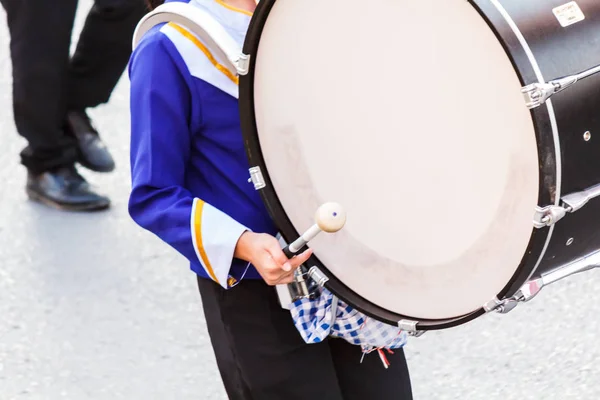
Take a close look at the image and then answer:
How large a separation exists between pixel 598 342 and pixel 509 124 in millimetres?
1470

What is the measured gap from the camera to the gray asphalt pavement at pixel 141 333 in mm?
2596

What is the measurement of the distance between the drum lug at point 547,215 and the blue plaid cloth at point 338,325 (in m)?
0.37

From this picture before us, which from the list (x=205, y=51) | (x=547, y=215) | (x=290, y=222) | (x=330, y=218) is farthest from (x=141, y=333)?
(x=547, y=215)

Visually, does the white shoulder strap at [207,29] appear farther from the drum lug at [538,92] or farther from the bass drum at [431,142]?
the drum lug at [538,92]

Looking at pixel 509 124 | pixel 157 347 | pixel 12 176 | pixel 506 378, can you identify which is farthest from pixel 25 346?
pixel 509 124

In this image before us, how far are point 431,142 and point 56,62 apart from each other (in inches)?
74.2

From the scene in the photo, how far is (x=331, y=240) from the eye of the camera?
1.66 meters

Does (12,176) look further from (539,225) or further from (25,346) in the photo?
(539,225)

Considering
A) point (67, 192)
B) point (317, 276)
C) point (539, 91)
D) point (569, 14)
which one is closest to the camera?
point (539, 91)

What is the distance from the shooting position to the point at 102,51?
328cm

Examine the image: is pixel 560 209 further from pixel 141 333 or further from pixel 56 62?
pixel 56 62

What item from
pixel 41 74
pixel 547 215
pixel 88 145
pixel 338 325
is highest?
pixel 41 74

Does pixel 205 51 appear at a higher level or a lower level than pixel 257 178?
higher

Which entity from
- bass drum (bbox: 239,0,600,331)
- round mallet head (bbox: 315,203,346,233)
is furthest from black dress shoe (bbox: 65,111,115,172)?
round mallet head (bbox: 315,203,346,233)
